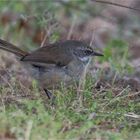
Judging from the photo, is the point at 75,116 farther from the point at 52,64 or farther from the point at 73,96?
the point at 52,64

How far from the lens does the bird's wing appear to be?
9.18m

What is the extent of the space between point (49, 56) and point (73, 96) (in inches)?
49.8

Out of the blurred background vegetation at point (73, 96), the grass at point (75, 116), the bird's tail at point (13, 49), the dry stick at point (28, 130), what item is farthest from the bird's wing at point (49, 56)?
the dry stick at point (28, 130)

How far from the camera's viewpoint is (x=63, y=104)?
7727mm

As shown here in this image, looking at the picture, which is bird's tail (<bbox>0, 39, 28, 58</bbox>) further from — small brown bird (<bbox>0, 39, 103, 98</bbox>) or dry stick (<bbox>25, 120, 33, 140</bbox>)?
dry stick (<bbox>25, 120, 33, 140</bbox>)

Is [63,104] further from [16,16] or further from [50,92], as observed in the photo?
[16,16]

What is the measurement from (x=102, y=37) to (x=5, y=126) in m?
8.61

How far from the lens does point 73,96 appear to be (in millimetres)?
8227

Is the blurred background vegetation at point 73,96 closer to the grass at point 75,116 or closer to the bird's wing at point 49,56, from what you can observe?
the grass at point 75,116

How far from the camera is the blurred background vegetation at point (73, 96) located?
661 cm

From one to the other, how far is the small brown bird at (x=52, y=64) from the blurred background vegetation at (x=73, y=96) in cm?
19

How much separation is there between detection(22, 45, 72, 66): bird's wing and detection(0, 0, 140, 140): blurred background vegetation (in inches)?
13.2

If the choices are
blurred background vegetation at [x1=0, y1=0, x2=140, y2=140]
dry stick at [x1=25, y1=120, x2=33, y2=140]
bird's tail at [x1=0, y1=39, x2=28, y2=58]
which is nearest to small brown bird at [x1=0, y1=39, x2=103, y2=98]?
bird's tail at [x1=0, y1=39, x2=28, y2=58]

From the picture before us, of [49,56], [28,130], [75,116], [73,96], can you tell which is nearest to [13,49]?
[49,56]
